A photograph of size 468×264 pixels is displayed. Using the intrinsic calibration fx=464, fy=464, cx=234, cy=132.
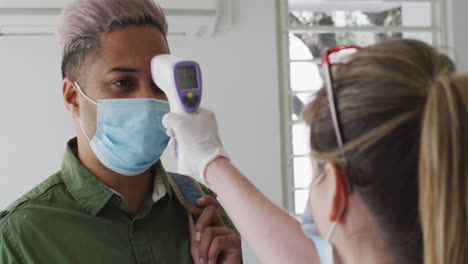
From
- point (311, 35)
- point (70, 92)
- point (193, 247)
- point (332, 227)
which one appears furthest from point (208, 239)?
point (311, 35)

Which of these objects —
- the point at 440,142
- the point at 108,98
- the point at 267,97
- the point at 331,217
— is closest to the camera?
the point at 440,142

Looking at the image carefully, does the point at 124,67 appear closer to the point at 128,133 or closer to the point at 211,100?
the point at 128,133

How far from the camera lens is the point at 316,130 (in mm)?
945

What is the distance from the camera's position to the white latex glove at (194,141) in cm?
123

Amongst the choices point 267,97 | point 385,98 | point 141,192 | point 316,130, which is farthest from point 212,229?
point 267,97

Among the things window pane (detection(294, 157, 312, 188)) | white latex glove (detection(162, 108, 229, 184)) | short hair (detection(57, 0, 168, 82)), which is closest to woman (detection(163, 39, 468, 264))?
white latex glove (detection(162, 108, 229, 184))

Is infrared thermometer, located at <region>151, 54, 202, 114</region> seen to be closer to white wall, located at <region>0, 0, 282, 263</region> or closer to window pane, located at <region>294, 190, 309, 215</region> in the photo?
white wall, located at <region>0, 0, 282, 263</region>

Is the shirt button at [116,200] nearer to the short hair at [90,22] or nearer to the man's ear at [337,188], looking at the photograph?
the short hair at [90,22]

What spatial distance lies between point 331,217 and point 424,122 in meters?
0.27

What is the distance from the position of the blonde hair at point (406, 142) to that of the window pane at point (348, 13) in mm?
2679

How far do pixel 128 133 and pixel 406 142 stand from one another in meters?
0.83

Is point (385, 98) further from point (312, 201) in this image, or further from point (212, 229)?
point (212, 229)

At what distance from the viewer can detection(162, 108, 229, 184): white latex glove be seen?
4.04ft

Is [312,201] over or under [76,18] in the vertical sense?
under
